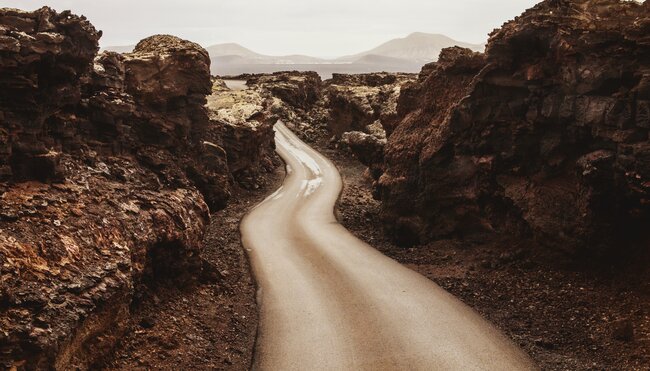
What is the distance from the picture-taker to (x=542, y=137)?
24.7 meters

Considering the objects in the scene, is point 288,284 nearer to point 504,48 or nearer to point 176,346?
point 176,346

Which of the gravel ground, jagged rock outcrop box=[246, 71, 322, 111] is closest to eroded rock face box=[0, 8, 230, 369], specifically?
the gravel ground

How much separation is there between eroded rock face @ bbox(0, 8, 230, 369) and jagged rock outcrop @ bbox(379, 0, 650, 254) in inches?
605

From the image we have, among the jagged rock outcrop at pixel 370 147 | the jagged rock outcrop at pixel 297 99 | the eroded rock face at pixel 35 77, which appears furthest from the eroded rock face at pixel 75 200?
the jagged rock outcrop at pixel 297 99

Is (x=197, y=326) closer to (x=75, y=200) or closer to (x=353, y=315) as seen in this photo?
(x=353, y=315)

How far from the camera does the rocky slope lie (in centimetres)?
1355

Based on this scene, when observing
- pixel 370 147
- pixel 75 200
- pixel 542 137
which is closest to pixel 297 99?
pixel 370 147

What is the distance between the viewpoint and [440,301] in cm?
2381

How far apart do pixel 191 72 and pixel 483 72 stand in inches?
731

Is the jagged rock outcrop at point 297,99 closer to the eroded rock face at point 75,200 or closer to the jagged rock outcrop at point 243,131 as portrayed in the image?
the jagged rock outcrop at point 243,131

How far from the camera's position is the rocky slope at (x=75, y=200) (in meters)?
13.5

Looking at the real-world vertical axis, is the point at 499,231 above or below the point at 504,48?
below

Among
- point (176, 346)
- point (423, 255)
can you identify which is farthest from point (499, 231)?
point (176, 346)

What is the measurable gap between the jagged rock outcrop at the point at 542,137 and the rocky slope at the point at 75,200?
15296 mm
